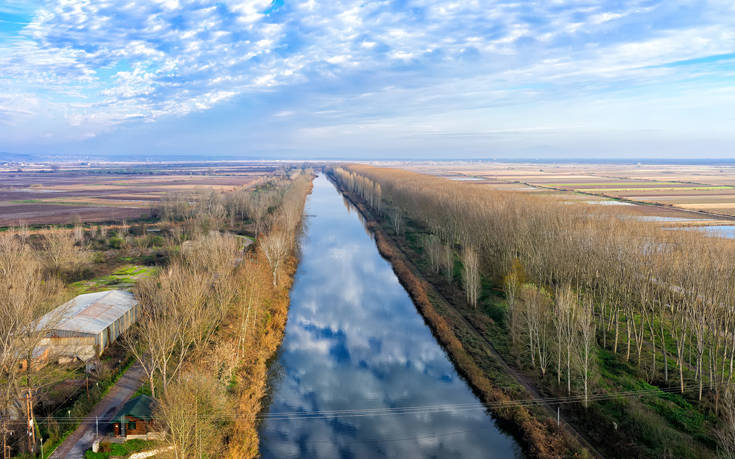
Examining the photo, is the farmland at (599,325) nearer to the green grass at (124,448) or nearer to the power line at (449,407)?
the power line at (449,407)

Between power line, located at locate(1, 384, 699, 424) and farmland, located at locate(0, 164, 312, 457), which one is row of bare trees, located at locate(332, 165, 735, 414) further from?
farmland, located at locate(0, 164, 312, 457)

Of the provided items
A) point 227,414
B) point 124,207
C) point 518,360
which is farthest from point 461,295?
point 124,207

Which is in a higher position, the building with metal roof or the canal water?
the building with metal roof

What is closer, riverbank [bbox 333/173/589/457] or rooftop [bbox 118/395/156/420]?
rooftop [bbox 118/395/156/420]

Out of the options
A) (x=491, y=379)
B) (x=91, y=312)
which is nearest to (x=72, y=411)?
(x=91, y=312)

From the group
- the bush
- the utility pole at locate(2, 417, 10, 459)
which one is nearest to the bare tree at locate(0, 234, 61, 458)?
the utility pole at locate(2, 417, 10, 459)

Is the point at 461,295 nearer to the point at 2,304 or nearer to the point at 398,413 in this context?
the point at 398,413
